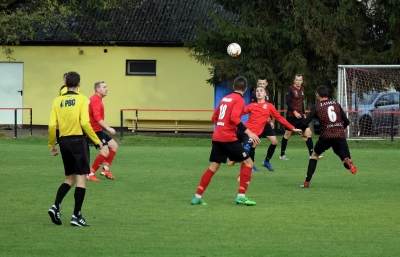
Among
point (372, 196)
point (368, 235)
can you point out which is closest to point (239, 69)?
point (372, 196)

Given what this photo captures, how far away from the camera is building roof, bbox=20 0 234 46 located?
114 ft

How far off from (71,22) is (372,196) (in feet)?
78.3

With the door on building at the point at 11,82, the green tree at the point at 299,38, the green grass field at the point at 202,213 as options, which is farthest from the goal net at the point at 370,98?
the door on building at the point at 11,82

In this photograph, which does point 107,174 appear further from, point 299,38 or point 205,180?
point 299,38

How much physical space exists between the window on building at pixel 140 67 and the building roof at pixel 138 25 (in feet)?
3.34

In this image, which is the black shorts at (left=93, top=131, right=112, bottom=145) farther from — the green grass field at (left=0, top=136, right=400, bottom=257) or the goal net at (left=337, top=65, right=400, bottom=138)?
the goal net at (left=337, top=65, right=400, bottom=138)

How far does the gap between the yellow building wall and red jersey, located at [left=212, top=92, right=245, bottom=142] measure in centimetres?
2180

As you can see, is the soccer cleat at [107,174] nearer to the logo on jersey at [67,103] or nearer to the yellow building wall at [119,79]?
the logo on jersey at [67,103]

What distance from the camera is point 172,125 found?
1367 inches

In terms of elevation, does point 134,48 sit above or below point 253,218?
above

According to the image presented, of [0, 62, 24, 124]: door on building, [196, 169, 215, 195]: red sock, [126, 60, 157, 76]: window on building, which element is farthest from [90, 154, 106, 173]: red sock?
[0, 62, 24, 124]: door on building

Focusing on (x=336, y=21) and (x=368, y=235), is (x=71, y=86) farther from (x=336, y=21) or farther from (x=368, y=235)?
(x=336, y=21)

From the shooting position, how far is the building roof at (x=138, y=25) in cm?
3475

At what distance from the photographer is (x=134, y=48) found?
116 ft
